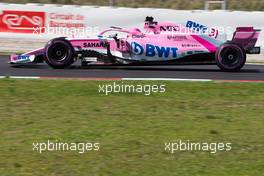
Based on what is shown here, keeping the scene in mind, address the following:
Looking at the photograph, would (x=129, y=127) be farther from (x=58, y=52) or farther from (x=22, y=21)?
(x=22, y=21)

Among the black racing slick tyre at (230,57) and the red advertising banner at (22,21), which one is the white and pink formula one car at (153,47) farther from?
the red advertising banner at (22,21)

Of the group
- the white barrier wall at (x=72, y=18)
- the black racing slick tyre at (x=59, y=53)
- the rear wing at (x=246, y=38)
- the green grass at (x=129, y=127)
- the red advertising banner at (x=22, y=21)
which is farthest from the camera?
the red advertising banner at (x=22, y=21)

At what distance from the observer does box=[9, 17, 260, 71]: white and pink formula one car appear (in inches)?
518

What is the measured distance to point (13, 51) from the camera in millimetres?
18422

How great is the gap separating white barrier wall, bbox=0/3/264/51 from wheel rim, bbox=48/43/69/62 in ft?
16.1

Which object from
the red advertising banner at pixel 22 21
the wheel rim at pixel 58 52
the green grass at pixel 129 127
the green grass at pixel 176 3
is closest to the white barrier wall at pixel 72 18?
the red advertising banner at pixel 22 21

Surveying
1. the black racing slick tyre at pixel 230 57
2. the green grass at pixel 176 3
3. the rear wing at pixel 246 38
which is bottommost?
the black racing slick tyre at pixel 230 57

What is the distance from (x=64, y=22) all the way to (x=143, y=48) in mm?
5875

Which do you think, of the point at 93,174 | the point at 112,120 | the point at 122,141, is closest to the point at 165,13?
the point at 112,120

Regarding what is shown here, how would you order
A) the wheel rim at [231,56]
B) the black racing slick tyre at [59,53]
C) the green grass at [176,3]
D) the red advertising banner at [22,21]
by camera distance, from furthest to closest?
the green grass at [176,3], the red advertising banner at [22,21], the wheel rim at [231,56], the black racing slick tyre at [59,53]

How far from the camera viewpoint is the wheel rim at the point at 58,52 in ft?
43.2

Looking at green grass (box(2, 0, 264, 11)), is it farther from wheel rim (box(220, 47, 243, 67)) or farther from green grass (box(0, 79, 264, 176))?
green grass (box(0, 79, 264, 176))

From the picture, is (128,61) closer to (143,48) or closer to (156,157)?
(143,48)

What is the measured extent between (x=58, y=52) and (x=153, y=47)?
82.7 inches
